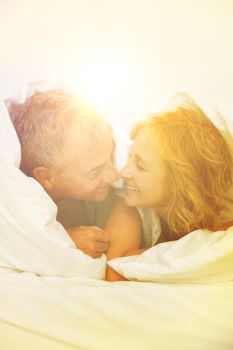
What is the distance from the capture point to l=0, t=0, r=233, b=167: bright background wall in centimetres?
183

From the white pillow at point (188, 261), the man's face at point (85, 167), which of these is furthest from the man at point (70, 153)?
the white pillow at point (188, 261)

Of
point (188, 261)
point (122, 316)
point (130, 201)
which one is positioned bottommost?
point (122, 316)

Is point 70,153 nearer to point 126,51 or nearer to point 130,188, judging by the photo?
point 130,188

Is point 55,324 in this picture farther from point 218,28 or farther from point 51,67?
point 218,28

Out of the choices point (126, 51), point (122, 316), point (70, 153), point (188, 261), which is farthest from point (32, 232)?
point (126, 51)

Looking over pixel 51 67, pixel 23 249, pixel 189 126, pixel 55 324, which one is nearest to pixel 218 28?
pixel 189 126

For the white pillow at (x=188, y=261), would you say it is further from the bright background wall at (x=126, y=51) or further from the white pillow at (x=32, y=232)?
the bright background wall at (x=126, y=51)

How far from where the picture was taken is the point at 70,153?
1.87 metres

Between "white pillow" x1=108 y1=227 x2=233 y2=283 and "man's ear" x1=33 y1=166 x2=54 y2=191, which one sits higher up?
"man's ear" x1=33 y1=166 x2=54 y2=191

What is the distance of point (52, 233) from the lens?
1842 millimetres

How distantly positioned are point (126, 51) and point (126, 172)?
44 centimetres

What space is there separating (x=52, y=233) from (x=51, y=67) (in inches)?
23.9

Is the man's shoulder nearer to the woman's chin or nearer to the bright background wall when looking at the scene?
the woman's chin

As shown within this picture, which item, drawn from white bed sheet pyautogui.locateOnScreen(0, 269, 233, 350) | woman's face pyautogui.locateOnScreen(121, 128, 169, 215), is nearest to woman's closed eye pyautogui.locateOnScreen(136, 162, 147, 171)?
woman's face pyautogui.locateOnScreen(121, 128, 169, 215)
